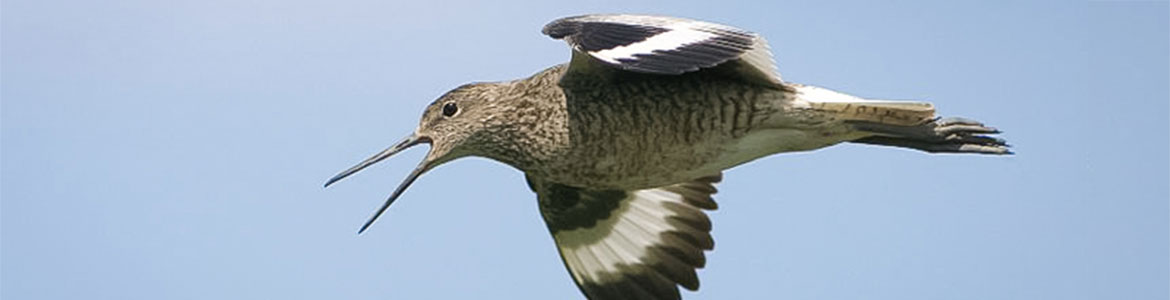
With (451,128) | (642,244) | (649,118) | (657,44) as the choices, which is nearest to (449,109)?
(451,128)

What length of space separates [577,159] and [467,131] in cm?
44

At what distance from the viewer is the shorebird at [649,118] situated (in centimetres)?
674

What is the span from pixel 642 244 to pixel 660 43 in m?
1.91

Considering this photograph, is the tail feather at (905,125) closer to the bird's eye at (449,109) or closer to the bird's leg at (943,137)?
the bird's leg at (943,137)

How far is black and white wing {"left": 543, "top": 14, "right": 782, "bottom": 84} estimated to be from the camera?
6.30 m

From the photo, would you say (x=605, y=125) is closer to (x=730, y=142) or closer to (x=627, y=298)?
(x=730, y=142)

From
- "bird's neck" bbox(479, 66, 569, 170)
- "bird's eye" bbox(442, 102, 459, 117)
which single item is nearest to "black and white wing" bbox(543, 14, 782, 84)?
"bird's neck" bbox(479, 66, 569, 170)

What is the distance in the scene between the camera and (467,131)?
7.03 meters

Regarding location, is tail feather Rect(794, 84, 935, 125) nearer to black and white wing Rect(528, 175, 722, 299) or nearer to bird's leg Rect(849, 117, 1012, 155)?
bird's leg Rect(849, 117, 1012, 155)

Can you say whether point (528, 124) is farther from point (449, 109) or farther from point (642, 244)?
point (642, 244)

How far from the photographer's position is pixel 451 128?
7.06 m

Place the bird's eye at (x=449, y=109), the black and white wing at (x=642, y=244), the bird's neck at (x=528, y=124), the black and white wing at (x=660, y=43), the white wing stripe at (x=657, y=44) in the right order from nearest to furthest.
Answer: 1. the black and white wing at (x=660, y=43)
2. the white wing stripe at (x=657, y=44)
3. the bird's neck at (x=528, y=124)
4. the bird's eye at (x=449, y=109)
5. the black and white wing at (x=642, y=244)

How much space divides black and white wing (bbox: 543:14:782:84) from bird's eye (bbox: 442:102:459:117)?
53 cm

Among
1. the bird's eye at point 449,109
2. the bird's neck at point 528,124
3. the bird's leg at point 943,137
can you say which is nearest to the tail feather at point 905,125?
the bird's leg at point 943,137
